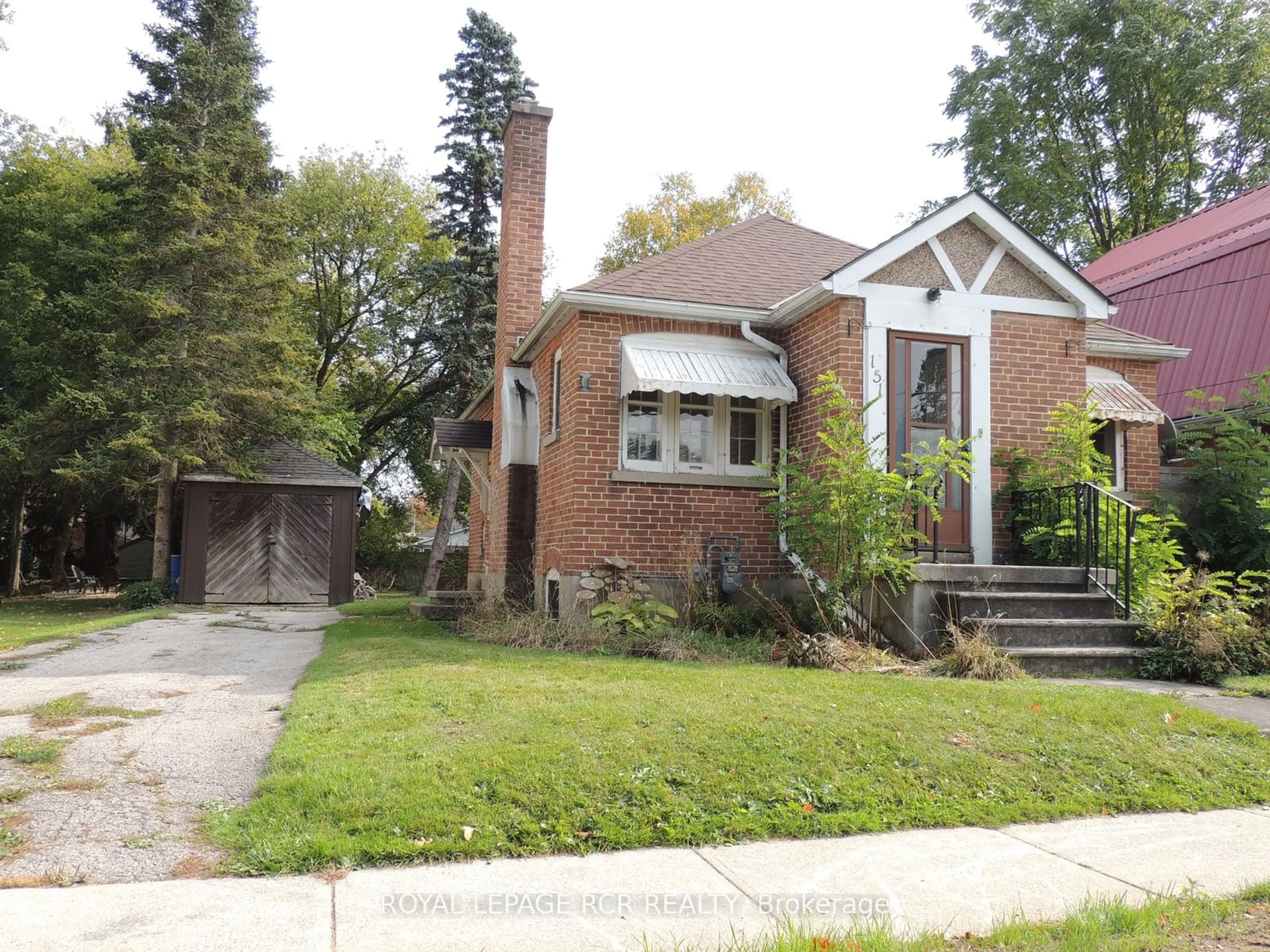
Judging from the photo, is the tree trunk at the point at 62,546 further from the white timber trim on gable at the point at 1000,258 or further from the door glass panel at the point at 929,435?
the white timber trim on gable at the point at 1000,258

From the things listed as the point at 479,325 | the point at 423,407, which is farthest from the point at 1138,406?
the point at 423,407

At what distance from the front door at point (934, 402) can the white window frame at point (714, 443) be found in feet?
4.89

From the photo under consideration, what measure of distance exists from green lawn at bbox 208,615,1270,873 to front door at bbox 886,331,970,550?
3449mm

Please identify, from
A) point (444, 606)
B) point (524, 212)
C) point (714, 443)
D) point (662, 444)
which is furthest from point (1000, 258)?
point (444, 606)

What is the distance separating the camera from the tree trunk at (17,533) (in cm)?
2322

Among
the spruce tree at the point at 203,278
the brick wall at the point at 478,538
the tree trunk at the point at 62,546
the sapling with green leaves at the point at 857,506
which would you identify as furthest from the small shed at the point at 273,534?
the sapling with green leaves at the point at 857,506

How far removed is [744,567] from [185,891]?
7.70 meters

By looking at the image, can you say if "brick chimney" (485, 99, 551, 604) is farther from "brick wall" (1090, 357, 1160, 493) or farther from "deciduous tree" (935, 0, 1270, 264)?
"deciduous tree" (935, 0, 1270, 264)

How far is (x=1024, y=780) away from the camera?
4855 millimetres

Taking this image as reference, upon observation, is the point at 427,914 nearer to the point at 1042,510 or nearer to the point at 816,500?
the point at 816,500

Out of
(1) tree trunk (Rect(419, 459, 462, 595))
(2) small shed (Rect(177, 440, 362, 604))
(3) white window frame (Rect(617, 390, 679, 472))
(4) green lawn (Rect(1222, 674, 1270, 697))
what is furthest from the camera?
(1) tree trunk (Rect(419, 459, 462, 595))

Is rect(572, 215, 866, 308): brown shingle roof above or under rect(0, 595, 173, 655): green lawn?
above

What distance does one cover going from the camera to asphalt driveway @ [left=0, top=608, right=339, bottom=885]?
3.64m

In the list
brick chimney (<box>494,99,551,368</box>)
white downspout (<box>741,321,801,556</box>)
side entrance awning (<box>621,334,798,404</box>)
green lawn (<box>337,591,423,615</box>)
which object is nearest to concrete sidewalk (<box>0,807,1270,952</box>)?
side entrance awning (<box>621,334,798,404</box>)
